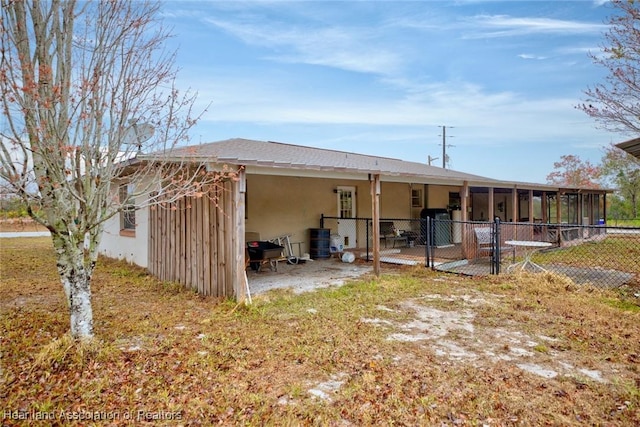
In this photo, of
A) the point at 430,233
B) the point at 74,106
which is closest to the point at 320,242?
the point at 430,233

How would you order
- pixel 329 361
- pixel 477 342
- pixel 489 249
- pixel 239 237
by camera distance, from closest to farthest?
1. pixel 329 361
2. pixel 477 342
3. pixel 239 237
4. pixel 489 249

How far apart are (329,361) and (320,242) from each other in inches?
281

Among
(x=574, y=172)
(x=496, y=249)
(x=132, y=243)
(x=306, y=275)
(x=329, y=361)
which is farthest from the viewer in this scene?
(x=574, y=172)

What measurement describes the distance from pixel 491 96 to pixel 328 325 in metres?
13.5

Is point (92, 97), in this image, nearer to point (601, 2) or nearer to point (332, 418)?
point (332, 418)

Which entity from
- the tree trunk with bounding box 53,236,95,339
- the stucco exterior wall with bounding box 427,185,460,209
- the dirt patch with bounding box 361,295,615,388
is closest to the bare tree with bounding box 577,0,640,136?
the dirt patch with bounding box 361,295,615,388

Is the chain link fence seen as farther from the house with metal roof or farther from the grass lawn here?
the grass lawn

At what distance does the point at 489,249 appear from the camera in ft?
29.6

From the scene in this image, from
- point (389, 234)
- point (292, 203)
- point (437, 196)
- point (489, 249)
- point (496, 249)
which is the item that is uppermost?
point (437, 196)

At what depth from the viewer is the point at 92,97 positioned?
3857mm

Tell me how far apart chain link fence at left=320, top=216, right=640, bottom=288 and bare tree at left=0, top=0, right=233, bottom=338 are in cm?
670

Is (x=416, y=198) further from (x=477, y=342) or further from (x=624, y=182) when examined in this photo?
(x=624, y=182)

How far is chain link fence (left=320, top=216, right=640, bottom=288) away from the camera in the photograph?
26.5ft

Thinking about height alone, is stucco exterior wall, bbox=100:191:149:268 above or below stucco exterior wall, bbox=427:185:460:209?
below
